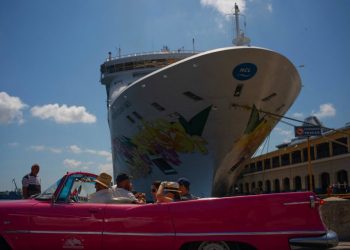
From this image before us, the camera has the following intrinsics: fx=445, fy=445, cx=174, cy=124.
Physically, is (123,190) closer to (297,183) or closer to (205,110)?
(205,110)

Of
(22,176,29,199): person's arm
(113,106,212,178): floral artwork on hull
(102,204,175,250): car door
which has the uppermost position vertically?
(113,106,212,178): floral artwork on hull

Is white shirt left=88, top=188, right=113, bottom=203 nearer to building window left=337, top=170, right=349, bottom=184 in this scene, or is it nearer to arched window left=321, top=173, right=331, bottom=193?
building window left=337, top=170, right=349, bottom=184

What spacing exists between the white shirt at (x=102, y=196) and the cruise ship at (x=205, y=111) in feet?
42.1

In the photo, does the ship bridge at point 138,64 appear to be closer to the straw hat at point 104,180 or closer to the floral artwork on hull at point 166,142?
the floral artwork on hull at point 166,142

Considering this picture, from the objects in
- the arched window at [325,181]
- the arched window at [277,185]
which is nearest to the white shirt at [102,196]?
the arched window at [325,181]

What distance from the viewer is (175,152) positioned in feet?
65.4

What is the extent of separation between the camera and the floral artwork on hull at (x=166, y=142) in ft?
63.7

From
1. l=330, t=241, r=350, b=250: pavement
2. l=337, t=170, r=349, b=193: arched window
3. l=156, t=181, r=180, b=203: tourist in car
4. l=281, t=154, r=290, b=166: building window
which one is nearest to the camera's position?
l=156, t=181, r=180, b=203: tourist in car

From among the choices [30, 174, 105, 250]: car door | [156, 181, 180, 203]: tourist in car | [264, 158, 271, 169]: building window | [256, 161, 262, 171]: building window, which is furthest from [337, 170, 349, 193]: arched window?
[30, 174, 105, 250]: car door

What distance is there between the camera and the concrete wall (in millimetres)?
8383

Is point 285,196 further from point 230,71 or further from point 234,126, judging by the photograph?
point 234,126

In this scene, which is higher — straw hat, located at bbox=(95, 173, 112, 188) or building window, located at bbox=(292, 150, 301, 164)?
building window, located at bbox=(292, 150, 301, 164)

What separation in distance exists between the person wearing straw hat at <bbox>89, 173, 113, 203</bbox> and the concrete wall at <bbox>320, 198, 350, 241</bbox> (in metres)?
4.68

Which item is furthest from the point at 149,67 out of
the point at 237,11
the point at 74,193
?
the point at 74,193
